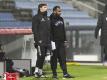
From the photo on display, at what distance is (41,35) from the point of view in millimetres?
13477

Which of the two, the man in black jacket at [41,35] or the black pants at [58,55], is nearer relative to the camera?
the man in black jacket at [41,35]

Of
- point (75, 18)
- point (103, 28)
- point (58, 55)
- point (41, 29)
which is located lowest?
point (75, 18)

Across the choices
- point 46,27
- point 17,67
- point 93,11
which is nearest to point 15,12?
point 93,11

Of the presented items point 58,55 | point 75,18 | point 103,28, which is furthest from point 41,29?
point 75,18

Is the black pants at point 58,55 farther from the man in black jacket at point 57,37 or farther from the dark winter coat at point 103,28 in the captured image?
the dark winter coat at point 103,28

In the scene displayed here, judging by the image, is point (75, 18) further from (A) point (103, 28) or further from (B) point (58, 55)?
(A) point (103, 28)

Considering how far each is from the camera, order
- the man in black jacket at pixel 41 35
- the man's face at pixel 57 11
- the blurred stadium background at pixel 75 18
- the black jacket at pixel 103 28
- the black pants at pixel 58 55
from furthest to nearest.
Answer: the blurred stadium background at pixel 75 18 → the black pants at pixel 58 55 → the man's face at pixel 57 11 → the man in black jacket at pixel 41 35 → the black jacket at pixel 103 28

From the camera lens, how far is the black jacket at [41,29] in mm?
13453

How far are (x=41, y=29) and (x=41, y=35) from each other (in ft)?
0.59

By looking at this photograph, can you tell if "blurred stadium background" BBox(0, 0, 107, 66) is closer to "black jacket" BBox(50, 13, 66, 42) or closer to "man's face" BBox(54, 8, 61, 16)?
"black jacket" BBox(50, 13, 66, 42)

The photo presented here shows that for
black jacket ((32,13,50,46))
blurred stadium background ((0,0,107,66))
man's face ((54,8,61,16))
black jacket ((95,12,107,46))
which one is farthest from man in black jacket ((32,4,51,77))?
blurred stadium background ((0,0,107,66))

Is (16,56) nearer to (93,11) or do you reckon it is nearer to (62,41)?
(62,41)

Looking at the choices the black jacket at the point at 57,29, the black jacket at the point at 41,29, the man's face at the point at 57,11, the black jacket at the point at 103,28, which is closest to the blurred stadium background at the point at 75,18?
the black jacket at the point at 57,29

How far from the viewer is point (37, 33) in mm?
13461
